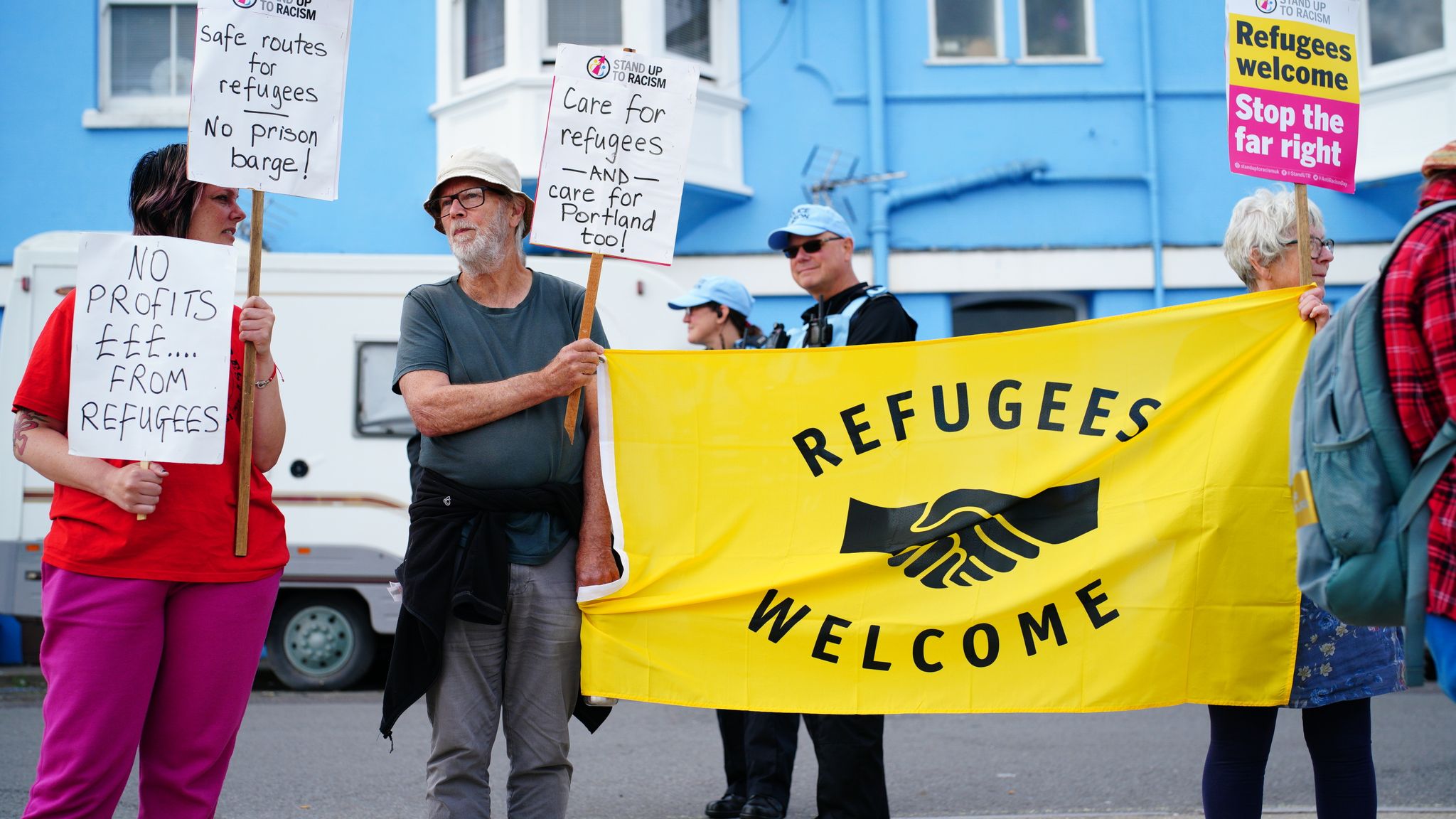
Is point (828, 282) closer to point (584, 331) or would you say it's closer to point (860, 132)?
point (584, 331)

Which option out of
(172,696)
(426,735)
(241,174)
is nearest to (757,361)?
(241,174)

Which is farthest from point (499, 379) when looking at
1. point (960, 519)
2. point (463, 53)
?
point (463, 53)

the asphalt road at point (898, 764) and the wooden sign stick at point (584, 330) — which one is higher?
the wooden sign stick at point (584, 330)

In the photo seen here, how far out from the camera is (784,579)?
4.05 metres

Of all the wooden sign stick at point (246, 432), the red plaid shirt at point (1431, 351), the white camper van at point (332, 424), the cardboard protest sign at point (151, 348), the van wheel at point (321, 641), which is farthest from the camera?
the van wheel at point (321, 641)

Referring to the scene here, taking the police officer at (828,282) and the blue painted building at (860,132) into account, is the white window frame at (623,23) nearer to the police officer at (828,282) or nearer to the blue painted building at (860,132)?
the blue painted building at (860,132)

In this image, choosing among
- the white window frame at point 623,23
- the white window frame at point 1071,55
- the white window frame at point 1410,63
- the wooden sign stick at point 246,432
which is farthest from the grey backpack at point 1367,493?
the white window frame at point 1410,63

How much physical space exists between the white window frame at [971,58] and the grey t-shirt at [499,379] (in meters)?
9.68

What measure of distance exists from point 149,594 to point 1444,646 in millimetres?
2882

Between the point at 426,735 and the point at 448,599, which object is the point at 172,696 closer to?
the point at 448,599

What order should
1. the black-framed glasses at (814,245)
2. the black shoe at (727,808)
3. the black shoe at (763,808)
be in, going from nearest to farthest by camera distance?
1. the black-framed glasses at (814,245)
2. the black shoe at (763,808)
3. the black shoe at (727,808)

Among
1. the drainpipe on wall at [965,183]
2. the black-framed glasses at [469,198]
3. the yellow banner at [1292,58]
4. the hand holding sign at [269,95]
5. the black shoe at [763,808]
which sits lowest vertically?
the black shoe at [763,808]

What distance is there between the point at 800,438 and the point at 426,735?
14.3 feet

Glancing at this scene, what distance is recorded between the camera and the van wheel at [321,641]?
31.1ft
